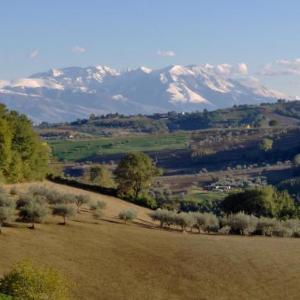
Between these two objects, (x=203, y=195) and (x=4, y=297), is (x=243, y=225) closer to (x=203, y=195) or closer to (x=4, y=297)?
(x=4, y=297)

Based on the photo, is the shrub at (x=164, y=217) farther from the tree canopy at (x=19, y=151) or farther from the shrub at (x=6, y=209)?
the tree canopy at (x=19, y=151)

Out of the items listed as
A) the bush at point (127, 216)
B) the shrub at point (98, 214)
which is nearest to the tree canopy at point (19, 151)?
the shrub at point (98, 214)

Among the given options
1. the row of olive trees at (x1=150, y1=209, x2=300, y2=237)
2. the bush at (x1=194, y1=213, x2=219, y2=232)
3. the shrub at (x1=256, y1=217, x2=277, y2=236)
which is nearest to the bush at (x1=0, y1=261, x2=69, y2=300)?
the row of olive trees at (x1=150, y1=209, x2=300, y2=237)

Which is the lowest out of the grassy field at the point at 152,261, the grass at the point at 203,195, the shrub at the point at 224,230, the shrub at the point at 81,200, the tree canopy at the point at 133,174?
the grassy field at the point at 152,261

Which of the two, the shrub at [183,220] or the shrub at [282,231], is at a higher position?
Answer: the shrub at [183,220]

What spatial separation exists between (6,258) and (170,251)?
12.2 metres

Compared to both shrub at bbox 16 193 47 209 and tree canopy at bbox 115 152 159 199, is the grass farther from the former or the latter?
shrub at bbox 16 193 47 209

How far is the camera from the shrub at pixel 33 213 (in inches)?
1799

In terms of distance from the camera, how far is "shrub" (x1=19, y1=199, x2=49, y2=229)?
4569cm

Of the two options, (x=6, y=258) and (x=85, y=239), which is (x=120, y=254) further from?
(x=6, y=258)

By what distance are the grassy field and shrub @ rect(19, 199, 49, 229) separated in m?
0.67

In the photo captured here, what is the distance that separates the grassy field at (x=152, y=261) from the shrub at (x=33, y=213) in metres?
0.67

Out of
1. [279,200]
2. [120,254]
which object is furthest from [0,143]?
[279,200]

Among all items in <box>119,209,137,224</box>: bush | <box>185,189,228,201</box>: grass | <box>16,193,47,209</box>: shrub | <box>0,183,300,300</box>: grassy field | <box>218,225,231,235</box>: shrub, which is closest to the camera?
<box>0,183,300,300</box>: grassy field
